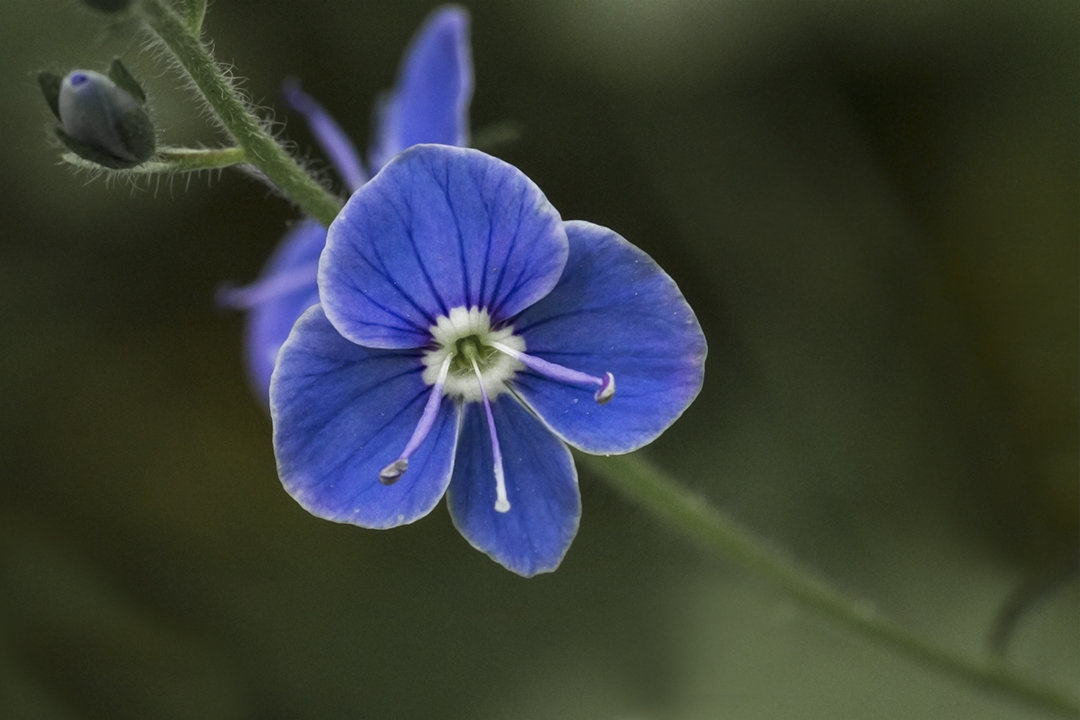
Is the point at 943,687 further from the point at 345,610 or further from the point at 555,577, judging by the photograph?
the point at 345,610

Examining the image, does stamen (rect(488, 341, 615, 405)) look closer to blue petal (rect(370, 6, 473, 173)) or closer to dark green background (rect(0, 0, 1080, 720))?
blue petal (rect(370, 6, 473, 173))

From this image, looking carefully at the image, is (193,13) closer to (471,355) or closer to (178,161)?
(178,161)

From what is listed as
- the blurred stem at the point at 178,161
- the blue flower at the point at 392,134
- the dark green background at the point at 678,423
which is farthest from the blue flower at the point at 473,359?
the dark green background at the point at 678,423

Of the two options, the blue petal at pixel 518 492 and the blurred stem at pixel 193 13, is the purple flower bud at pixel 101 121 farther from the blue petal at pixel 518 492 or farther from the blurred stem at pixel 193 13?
the blue petal at pixel 518 492

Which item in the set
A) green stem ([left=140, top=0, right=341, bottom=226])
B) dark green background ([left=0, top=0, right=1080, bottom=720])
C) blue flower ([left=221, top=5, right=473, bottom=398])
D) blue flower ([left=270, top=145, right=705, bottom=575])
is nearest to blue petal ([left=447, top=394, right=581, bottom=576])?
A: blue flower ([left=270, top=145, right=705, bottom=575])

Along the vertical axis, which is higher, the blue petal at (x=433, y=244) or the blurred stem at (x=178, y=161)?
the blurred stem at (x=178, y=161)

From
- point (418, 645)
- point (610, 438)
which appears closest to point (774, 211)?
point (418, 645)
